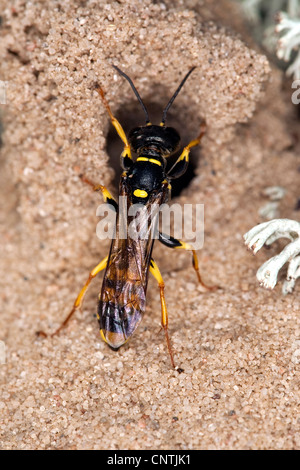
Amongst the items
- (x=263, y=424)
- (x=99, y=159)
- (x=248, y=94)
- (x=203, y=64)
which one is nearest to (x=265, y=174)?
(x=248, y=94)

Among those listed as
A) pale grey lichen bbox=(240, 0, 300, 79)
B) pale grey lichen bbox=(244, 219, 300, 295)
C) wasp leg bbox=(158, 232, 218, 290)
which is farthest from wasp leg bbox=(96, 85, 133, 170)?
pale grey lichen bbox=(240, 0, 300, 79)

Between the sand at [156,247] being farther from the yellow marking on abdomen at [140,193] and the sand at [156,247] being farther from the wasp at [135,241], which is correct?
the yellow marking on abdomen at [140,193]

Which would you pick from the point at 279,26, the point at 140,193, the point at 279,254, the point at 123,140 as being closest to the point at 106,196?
the point at 140,193

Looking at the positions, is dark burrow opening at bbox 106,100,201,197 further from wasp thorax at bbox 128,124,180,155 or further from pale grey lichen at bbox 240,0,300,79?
pale grey lichen at bbox 240,0,300,79

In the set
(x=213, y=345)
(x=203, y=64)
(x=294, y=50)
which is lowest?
(x=213, y=345)

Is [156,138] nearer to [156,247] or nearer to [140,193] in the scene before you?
[140,193]

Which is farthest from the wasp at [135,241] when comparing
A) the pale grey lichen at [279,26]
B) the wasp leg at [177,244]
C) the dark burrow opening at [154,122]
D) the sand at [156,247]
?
the pale grey lichen at [279,26]

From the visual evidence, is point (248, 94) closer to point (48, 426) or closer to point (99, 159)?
point (99, 159)

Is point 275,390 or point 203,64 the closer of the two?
point 275,390
